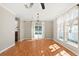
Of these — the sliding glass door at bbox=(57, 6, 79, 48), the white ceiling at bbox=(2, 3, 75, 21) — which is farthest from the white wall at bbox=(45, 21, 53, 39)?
the sliding glass door at bbox=(57, 6, 79, 48)

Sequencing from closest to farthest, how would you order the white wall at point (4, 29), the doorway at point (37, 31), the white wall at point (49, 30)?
the white wall at point (4, 29), the white wall at point (49, 30), the doorway at point (37, 31)

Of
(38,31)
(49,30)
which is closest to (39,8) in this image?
(49,30)

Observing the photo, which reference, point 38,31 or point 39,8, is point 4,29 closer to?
point 39,8

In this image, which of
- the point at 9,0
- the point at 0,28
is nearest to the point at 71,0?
the point at 9,0

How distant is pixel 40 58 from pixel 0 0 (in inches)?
24.9

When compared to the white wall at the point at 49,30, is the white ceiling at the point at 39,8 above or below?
above

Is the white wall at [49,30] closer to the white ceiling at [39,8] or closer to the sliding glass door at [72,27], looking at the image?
the white ceiling at [39,8]

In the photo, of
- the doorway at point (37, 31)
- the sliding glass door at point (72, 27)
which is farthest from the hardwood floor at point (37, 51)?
the doorway at point (37, 31)

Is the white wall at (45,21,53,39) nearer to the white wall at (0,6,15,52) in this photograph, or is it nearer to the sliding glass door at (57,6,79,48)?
the sliding glass door at (57,6,79,48)

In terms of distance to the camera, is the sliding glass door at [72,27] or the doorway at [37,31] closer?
the sliding glass door at [72,27]

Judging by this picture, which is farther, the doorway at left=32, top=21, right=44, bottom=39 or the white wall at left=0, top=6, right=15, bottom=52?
the doorway at left=32, top=21, right=44, bottom=39

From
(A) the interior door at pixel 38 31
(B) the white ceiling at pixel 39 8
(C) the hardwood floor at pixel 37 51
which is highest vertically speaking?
(B) the white ceiling at pixel 39 8

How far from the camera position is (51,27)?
15.6 meters

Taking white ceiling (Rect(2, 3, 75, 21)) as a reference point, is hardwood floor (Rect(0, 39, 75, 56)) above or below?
below
